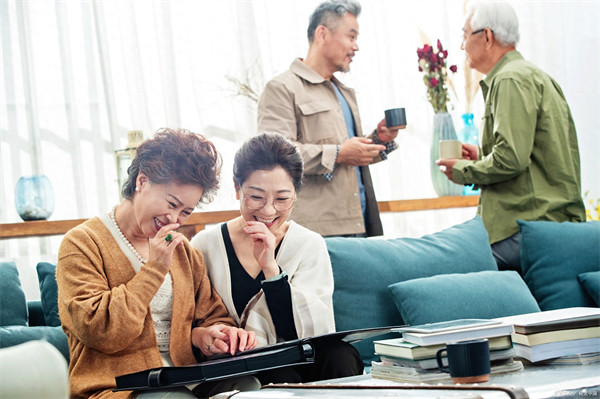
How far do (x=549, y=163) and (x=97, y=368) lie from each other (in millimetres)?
1883

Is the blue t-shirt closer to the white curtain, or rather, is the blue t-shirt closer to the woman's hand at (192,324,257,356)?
the white curtain

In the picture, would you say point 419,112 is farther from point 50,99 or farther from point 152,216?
point 152,216

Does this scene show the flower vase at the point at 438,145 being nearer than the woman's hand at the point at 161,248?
No

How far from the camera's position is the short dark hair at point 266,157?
1684 mm

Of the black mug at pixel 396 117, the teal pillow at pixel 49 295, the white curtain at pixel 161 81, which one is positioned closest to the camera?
the teal pillow at pixel 49 295

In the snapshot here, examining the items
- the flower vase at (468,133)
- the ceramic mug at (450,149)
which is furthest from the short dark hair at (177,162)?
the flower vase at (468,133)

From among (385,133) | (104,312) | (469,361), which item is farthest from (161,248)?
(385,133)

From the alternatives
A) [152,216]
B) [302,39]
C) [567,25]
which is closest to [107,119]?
[302,39]

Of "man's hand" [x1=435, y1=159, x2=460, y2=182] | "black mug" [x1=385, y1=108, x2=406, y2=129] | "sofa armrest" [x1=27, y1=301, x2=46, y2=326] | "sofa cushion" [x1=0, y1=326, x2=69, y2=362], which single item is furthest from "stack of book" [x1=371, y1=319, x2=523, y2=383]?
"man's hand" [x1=435, y1=159, x2=460, y2=182]

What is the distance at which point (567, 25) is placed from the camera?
13.9 ft

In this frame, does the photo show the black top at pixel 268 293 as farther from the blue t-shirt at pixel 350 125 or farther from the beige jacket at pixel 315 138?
the blue t-shirt at pixel 350 125

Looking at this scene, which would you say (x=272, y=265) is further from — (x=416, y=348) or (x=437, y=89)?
(x=437, y=89)

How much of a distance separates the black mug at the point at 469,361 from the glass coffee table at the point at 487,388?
0.10 ft

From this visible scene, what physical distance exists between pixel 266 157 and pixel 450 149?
133 cm
